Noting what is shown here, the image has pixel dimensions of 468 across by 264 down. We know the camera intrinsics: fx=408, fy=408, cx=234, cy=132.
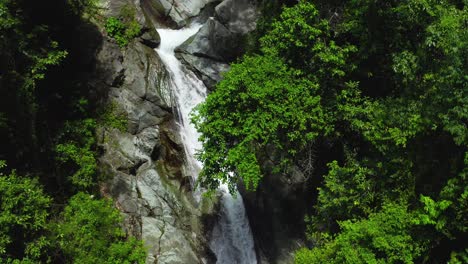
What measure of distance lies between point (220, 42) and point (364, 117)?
30.4 ft

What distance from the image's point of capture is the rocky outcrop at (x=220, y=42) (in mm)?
21375

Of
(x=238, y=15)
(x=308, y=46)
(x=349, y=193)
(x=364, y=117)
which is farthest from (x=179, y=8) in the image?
(x=349, y=193)

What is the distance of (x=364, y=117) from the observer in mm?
15406

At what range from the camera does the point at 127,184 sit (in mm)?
15977

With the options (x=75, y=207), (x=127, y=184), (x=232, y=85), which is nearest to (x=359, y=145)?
(x=232, y=85)

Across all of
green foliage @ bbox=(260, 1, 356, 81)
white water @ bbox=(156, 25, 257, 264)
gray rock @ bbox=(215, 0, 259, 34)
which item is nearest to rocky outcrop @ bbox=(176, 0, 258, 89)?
gray rock @ bbox=(215, 0, 259, 34)

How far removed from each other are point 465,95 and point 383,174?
13.5ft

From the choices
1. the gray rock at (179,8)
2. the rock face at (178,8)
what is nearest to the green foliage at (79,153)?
the rock face at (178,8)

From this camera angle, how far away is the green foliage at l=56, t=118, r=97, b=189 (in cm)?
1453

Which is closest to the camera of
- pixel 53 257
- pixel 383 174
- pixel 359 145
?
pixel 53 257

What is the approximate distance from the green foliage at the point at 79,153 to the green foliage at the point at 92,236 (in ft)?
4.26

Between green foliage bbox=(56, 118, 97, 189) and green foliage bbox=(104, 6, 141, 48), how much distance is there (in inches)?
200

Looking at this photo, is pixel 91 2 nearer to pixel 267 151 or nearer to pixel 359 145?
pixel 267 151

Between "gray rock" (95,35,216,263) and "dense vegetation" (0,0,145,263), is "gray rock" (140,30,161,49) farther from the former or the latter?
"dense vegetation" (0,0,145,263)
